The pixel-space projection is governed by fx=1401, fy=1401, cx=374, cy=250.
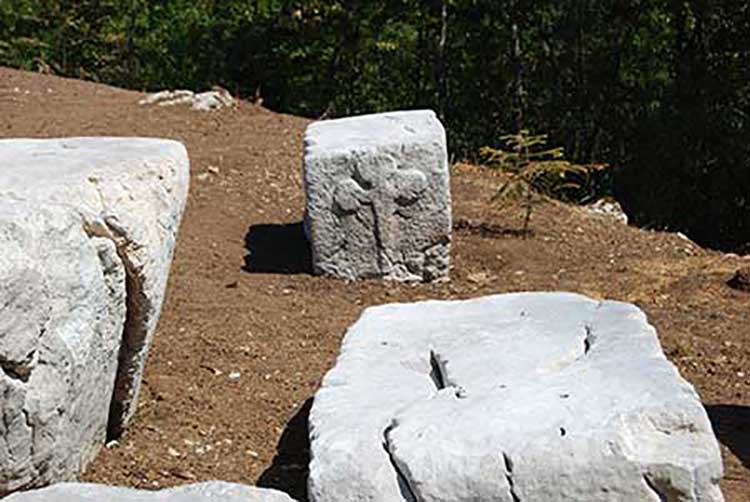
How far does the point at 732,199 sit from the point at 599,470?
1040 centimetres

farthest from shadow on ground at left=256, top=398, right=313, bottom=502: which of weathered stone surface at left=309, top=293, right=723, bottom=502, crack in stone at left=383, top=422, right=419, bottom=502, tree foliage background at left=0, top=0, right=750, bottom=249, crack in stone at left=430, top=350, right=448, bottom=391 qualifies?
tree foliage background at left=0, top=0, right=750, bottom=249

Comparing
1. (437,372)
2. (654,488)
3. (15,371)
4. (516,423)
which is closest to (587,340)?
(437,372)

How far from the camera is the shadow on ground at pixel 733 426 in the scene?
502 centimetres

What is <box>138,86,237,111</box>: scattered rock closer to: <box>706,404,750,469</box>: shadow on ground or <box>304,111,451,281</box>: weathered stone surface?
<box>304,111,451,281</box>: weathered stone surface

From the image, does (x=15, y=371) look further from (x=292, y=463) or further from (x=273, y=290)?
(x=273, y=290)

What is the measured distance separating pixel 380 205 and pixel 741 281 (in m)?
1.93

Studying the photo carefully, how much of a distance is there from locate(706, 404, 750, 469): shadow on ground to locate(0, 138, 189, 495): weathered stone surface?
2.12 metres

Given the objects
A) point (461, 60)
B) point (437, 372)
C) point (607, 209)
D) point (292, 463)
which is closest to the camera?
point (437, 372)

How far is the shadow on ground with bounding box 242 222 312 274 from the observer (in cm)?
721

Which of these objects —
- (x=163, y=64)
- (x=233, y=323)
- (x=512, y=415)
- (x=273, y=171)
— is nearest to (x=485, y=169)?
(x=273, y=171)

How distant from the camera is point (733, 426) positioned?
206 inches

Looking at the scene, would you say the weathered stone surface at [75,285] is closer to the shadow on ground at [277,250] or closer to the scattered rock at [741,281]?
the shadow on ground at [277,250]

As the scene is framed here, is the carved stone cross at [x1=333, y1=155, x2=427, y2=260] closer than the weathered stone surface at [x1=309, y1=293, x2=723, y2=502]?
No

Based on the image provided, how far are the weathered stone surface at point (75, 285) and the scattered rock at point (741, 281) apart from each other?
3.59 m
